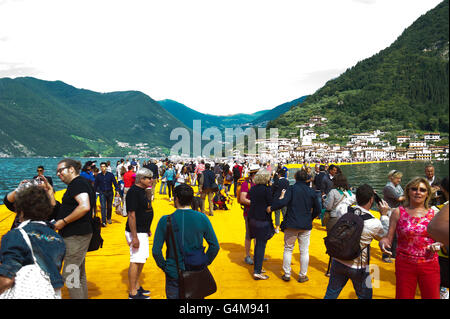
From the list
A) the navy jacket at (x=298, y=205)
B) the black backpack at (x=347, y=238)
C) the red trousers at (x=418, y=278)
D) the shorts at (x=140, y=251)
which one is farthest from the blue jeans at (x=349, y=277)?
the shorts at (x=140, y=251)

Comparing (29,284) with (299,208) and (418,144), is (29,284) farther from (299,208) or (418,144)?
(418,144)

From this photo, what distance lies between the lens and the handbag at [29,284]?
2.02m

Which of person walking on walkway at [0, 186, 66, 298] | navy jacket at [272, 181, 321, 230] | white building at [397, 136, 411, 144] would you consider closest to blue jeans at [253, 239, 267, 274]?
navy jacket at [272, 181, 321, 230]

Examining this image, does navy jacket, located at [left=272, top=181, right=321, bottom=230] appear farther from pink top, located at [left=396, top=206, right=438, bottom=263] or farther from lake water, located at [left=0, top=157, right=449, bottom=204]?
lake water, located at [left=0, top=157, right=449, bottom=204]

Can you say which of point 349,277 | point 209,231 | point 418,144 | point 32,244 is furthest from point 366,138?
point 32,244

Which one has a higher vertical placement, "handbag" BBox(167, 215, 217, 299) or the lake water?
"handbag" BBox(167, 215, 217, 299)

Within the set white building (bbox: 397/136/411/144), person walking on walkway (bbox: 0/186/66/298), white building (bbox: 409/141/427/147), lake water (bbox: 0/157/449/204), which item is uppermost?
white building (bbox: 397/136/411/144)

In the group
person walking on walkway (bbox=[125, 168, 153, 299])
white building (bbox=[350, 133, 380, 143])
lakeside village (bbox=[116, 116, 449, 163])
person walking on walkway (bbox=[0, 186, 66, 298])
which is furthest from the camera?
white building (bbox=[350, 133, 380, 143])

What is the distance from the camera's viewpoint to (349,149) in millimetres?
146000

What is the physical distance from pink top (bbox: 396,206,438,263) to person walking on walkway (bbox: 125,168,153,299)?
2.85 metres

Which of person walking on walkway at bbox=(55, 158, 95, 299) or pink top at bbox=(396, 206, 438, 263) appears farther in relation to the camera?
person walking on walkway at bbox=(55, 158, 95, 299)

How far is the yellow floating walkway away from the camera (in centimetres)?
463

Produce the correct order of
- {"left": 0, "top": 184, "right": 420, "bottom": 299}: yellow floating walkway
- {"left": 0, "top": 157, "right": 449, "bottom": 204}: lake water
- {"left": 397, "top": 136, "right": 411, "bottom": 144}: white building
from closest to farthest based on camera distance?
{"left": 0, "top": 184, "right": 420, "bottom": 299}: yellow floating walkway → {"left": 0, "top": 157, "right": 449, "bottom": 204}: lake water → {"left": 397, "top": 136, "right": 411, "bottom": 144}: white building
